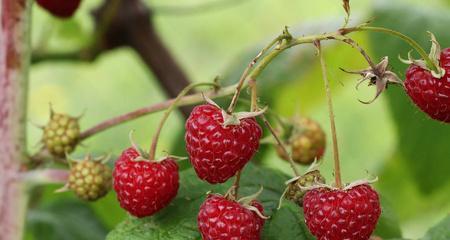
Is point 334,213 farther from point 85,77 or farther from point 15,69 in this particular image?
point 85,77

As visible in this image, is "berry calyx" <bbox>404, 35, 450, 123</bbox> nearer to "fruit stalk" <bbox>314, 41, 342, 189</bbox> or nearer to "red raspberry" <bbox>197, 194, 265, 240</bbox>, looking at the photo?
"fruit stalk" <bbox>314, 41, 342, 189</bbox>

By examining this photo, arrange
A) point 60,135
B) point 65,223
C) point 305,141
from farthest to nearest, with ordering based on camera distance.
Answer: point 65,223
point 305,141
point 60,135

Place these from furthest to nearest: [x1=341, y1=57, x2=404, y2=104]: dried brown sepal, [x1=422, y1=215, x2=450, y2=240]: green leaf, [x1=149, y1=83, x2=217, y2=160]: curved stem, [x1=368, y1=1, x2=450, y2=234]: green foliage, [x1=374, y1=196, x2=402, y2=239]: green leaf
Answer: [x1=368, y1=1, x2=450, y2=234]: green foliage < [x1=374, y1=196, x2=402, y2=239]: green leaf < [x1=422, y1=215, x2=450, y2=240]: green leaf < [x1=149, y1=83, x2=217, y2=160]: curved stem < [x1=341, y1=57, x2=404, y2=104]: dried brown sepal

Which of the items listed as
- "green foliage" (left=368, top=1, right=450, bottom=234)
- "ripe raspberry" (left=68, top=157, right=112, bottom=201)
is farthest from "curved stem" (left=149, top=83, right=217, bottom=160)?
"green foliage" (left=368, top=1, right=450, bottom=234)

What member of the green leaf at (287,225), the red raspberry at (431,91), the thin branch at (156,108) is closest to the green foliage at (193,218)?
the green leaf at (287,225)

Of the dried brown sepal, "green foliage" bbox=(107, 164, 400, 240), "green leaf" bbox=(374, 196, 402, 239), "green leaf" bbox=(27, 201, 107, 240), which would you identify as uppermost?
the dried brown sepal

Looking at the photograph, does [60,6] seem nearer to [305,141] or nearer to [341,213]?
[305,141]

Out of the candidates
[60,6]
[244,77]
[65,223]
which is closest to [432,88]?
[244,77]

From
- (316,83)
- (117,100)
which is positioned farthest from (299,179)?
(117,100)

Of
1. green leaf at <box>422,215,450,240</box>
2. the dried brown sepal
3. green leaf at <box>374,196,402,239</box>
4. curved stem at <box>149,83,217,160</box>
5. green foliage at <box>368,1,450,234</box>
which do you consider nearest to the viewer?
the dried brown sepal
